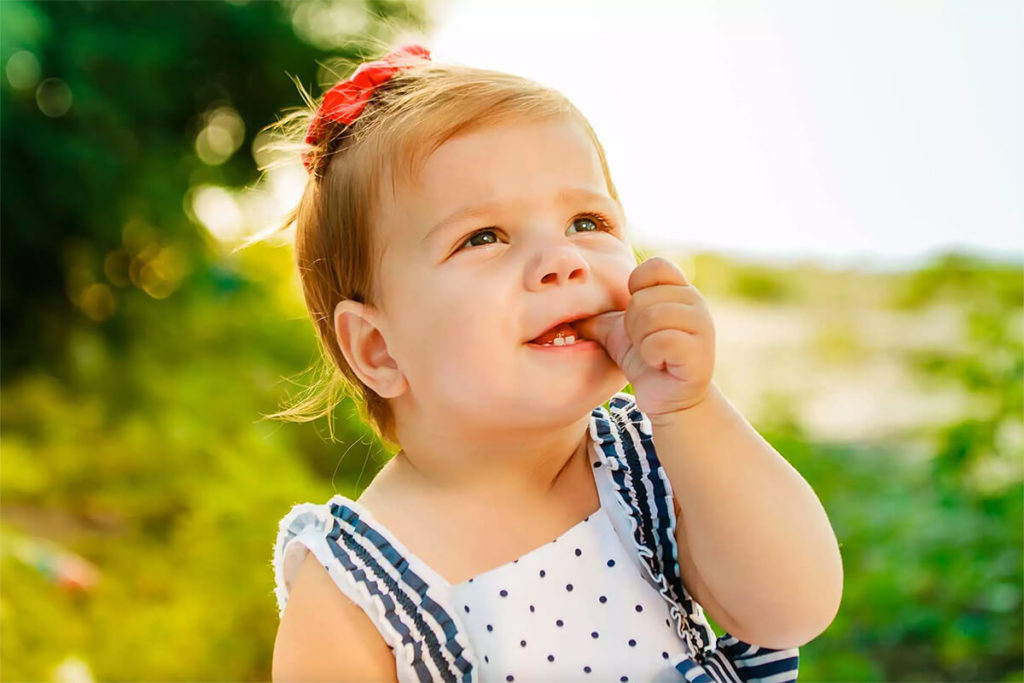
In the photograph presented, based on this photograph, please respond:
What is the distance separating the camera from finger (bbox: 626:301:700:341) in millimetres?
846

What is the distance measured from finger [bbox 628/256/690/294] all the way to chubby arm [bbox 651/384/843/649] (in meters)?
0.11

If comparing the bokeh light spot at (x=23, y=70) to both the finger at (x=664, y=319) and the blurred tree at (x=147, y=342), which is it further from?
the finger at (x=664, y=319)

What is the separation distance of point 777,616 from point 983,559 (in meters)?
1.72

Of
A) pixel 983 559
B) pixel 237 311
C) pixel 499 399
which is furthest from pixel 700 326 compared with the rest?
pixel 237 311

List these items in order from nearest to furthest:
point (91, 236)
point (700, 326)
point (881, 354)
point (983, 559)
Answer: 1. point (700, 326)
2. point (983, 559)
3. point (91, 236)
4. point (881, 354)

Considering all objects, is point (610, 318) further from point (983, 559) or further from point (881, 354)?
point (881, 354)

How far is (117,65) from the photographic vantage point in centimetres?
286

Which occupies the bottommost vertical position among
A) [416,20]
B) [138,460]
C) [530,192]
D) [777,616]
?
[138,460]

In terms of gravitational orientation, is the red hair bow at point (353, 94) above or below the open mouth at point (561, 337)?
above

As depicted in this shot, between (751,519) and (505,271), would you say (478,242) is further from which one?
(751,519)

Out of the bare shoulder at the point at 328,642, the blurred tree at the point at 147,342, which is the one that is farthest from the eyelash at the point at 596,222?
the blurred tree at the point at 147,342

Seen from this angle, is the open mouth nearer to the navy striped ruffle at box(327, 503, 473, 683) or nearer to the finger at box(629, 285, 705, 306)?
the finger at box(629, 285, 705, 306)

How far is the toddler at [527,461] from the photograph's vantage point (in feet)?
2.89

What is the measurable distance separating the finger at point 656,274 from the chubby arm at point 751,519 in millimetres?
107
